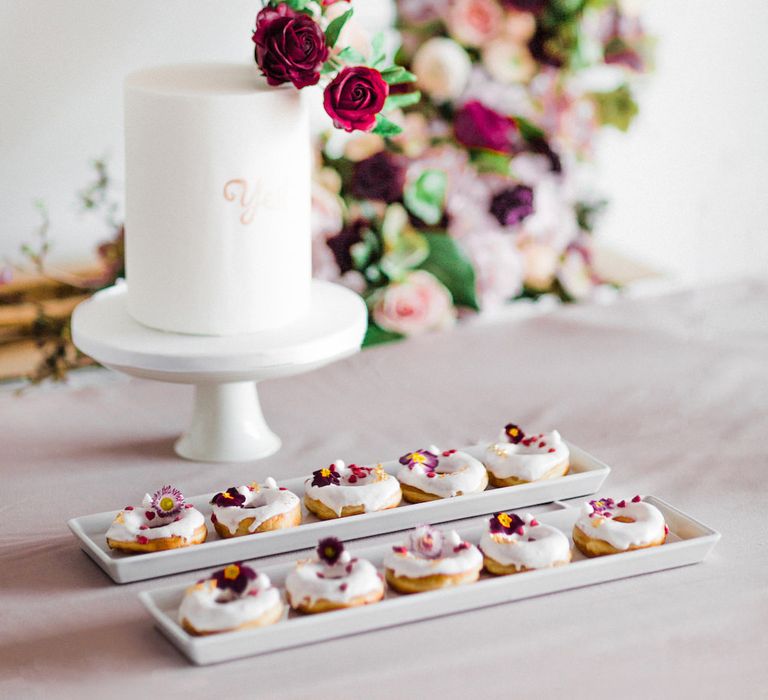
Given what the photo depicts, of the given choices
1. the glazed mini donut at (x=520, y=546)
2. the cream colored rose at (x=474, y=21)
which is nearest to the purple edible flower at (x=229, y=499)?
the glazed mini donut at (x=520, y=546)

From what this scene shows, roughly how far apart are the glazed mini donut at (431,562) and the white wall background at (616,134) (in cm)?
78

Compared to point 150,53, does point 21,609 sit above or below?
below

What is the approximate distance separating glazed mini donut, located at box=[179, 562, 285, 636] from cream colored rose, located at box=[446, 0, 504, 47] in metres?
1.01

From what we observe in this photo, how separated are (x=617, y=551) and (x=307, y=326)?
0.39 m

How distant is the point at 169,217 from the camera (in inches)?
47.6

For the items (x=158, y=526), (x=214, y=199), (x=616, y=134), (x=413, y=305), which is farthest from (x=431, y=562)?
(x=616, y=134)

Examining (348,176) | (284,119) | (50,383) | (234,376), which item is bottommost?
(50,383)

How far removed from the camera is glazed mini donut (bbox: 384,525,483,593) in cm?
103

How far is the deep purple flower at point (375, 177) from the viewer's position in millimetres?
1737

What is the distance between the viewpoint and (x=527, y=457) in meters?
1.24

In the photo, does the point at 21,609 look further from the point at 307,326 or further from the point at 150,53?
the point at 150,53

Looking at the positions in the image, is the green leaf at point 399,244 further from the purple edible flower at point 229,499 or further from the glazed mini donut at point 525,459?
the purple edible flower at point 229,499

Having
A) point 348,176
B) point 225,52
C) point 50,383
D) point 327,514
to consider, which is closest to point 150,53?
point 225,52

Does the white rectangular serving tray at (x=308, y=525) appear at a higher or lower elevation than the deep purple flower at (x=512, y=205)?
lower
